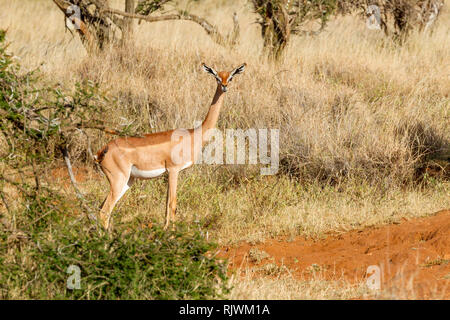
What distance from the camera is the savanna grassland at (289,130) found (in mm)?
6625

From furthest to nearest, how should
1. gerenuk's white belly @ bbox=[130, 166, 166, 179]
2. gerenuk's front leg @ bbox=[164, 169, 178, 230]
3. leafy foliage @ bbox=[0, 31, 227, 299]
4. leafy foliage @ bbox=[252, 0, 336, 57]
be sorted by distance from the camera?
leafy foliage @ bbox=[252, 0, 336, 57], gerenuk's front leg @ bbox=[164, 169, 178, 230], gerenuk's white belly @ bbox=[130, 166, 166, 179], leafy foliage @ bbox=[0, 31, 227, 299]

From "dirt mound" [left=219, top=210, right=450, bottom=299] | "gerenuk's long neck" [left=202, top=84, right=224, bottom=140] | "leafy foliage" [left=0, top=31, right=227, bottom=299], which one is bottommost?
"dirt mound" [left=219, top=210, right=450, bottom=299]

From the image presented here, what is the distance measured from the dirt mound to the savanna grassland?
17cm

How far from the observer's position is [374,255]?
18.7 feet

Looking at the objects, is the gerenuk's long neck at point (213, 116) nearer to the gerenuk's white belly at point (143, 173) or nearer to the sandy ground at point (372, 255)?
the gerenuk's white belly at point (143, 173)

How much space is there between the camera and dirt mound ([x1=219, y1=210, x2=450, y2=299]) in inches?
201

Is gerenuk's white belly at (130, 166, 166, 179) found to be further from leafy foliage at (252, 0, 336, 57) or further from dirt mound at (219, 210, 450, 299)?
leafy foliage at (252, 0, 336, 57)

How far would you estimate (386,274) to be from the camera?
518 cm

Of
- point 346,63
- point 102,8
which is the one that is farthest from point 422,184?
point 102,8

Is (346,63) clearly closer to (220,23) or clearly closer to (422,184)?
(422,184)

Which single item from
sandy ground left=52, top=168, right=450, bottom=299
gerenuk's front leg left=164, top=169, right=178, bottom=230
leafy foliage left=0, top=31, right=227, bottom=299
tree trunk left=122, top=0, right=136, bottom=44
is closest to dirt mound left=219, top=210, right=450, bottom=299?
sandy ground left=52, top=168, right=450, bottom=299

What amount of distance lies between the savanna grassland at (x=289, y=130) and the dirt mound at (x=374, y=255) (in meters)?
0.17

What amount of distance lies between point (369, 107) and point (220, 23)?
734 centimetres

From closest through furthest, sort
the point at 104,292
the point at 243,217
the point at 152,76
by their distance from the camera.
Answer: the point at 104,292 < the point at 243,217 < the point at 152,76
